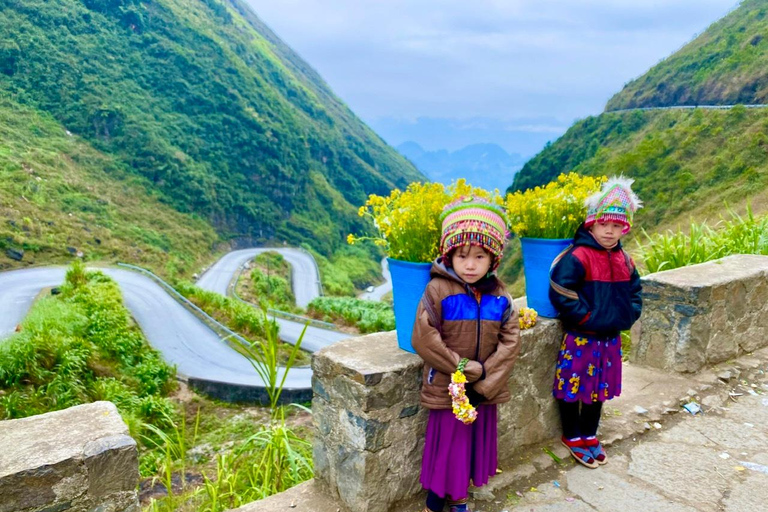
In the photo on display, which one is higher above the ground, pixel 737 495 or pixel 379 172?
pixel 379 172

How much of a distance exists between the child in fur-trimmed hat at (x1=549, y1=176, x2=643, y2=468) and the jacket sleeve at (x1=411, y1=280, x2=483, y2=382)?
0.83 metres

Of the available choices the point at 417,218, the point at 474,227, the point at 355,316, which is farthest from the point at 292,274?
the point at 474,227

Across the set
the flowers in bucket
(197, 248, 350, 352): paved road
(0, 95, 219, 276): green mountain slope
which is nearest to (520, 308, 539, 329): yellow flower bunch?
the flowers in bucket

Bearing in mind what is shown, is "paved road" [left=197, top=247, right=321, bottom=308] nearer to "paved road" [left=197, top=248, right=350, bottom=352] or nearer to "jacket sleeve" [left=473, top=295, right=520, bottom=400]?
"paved road" [left=197, top=248, right=350, bottom=352]

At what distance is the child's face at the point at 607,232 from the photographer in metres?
2.53

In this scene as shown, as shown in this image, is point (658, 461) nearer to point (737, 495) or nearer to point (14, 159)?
point (737, 495)

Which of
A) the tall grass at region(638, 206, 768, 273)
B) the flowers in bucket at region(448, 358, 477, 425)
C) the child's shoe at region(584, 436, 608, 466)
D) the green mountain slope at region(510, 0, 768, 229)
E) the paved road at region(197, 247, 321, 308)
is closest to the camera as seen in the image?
the flowers in bucket at region(448, 358, 477, 425)

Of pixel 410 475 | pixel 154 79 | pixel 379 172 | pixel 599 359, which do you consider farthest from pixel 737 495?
pixel 379 172

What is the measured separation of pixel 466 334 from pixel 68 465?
1615mm

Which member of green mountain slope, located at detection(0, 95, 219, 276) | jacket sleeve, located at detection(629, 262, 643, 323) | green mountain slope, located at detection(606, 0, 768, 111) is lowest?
jacket sleeve, located at detection(629, 262, 643, 323)

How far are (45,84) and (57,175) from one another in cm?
2202

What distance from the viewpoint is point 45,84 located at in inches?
2406

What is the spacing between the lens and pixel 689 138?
4028 cm

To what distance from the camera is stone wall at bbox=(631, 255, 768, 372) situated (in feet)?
12.1
